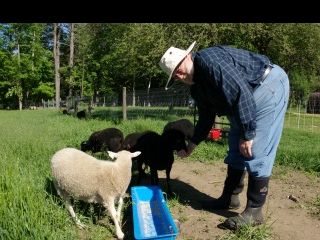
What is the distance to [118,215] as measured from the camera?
445 centimetres

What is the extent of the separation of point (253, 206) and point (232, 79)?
1.56 metres

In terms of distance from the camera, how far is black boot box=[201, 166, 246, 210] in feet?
16.7

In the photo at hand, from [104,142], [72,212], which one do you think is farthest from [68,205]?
[104,142]

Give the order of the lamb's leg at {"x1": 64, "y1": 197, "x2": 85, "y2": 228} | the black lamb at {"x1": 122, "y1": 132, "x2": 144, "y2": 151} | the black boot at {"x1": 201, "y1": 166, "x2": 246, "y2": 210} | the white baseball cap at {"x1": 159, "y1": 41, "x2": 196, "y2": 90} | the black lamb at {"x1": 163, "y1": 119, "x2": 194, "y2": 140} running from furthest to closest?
the black lamb at {"x1": 163, "y1": 119, "x2": 194, "y2": 140}
the black lamb at {"x1": 122, "y1": 132, "x2": 144, "y2": 151}
the black boot at {"x1": 201, "y1": 166, "x2": 246, "y2": 210}
the lamb's leg at {"x1": 64, "y1": 197, "x2": 85, "y2": 228}
the white baseball cap at {"x1": 159, "y1": 41, "x2": 196, "y2": 90}

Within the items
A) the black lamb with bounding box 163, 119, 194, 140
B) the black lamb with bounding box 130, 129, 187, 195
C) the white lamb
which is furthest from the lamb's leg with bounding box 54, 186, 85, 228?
the black lamb with bounding box 163, 119, 194, 140

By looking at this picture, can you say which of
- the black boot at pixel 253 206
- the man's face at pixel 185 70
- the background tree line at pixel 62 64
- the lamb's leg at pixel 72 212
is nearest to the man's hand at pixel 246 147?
the black boot at pixel 253 206

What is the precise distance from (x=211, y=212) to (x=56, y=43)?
38.6 metres

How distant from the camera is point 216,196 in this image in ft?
19.2

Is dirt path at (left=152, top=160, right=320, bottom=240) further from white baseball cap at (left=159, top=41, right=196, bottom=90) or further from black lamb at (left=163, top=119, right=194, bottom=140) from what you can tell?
white baseball cap at (left=159, top=41, right=196, bottom=90)

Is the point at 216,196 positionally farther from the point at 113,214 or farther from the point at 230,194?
the point at 113,214

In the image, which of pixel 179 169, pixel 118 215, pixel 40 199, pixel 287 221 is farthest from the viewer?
pixel 179 169
